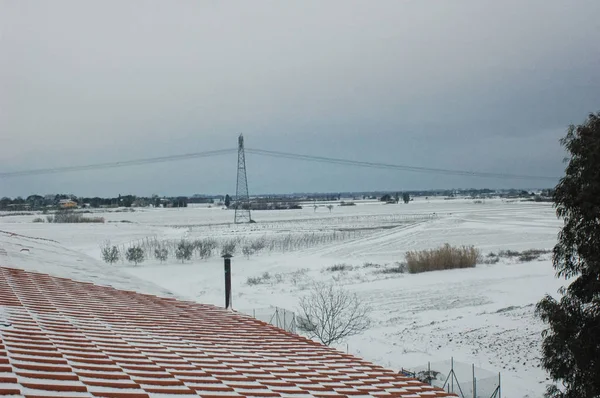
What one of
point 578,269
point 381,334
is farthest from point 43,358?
point 381,334

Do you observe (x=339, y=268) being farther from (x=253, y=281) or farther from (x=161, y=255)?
(x=161, y=255)

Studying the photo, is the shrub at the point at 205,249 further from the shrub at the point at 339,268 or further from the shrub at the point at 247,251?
the shrub at the point at 339,268

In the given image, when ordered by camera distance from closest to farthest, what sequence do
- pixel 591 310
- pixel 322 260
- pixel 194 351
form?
pixel 194 351 → pixel 591 310 → pixel 322 260

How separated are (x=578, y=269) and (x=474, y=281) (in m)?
22.2

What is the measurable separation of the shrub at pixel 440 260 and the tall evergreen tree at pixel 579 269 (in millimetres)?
25391

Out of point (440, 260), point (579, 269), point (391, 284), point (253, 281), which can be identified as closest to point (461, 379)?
point (579, 269)

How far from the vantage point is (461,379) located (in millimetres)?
15148

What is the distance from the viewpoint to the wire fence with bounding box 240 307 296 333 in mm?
19453

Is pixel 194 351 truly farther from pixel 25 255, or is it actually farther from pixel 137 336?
pixel 25 255

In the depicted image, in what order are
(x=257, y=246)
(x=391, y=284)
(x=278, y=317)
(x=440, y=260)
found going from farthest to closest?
(x=257, y=246), (x=440, y=260), (x=391, y=284), (x=278, y=317)

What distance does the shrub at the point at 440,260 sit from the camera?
37062mm

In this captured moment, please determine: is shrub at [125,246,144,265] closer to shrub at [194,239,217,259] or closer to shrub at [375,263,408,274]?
shrub at [194,239,217,259]

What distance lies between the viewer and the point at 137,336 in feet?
22.0

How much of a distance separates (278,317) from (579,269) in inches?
452
